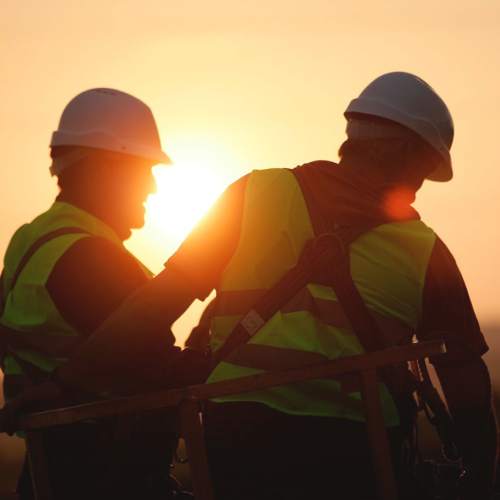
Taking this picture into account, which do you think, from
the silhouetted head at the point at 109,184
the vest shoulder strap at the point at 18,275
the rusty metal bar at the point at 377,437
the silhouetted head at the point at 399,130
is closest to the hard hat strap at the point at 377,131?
the silhouetted head at the point at 399,130

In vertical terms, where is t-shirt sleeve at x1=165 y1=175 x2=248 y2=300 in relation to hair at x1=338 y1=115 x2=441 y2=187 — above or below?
below

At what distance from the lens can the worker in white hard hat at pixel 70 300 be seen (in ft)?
16.7

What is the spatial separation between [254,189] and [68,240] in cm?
173

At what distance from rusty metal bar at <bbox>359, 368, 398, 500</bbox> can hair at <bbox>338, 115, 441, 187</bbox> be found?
1.18m

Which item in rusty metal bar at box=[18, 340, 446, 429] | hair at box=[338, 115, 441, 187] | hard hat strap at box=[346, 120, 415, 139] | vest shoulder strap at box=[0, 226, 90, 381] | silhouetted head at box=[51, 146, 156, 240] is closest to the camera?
rusty metal bar at box=[18, 340, 446, 429]

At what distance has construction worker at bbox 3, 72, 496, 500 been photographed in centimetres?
370

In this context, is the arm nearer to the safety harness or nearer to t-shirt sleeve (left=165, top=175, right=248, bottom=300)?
the safety harness

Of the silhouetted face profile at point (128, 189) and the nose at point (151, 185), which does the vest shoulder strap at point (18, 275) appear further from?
the nose at point (151, 185)

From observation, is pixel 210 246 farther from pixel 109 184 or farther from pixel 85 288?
pixel 109 184

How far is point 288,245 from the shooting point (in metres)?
3.80

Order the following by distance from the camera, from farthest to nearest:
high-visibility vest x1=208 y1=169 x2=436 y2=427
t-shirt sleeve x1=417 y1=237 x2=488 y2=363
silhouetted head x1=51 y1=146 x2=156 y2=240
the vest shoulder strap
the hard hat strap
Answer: silhouetted head x1=51 y1=146 x2=156 y2=240, the vest shoulder strap, the hard hat strap, t-shirt sleeve x1=417 y1=237 x2=488 y2=363, high-visibility vest x1=208 y1=169 x2=436 y2=427

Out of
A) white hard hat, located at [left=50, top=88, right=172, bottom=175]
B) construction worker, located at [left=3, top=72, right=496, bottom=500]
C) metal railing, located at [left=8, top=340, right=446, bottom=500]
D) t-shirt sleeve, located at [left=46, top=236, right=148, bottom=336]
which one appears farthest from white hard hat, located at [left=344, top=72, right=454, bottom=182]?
white hard hat, located at [left=50, top=88, right=172, bottom=175]

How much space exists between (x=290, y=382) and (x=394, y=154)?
1405mm

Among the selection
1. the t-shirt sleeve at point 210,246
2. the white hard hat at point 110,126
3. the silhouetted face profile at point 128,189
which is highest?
the white hard hat at point 110,126
